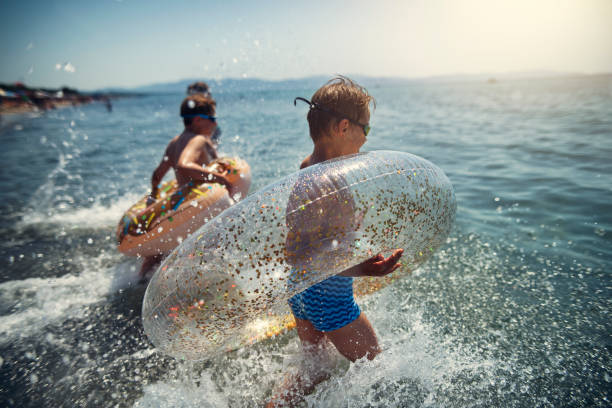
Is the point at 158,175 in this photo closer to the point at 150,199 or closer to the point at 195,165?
the point at 150,199

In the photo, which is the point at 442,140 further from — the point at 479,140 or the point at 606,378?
→ the point at 606,378

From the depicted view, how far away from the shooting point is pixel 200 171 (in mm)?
3848

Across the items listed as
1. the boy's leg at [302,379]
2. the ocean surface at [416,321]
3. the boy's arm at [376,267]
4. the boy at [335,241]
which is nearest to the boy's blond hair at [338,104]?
the boy at [335,241]

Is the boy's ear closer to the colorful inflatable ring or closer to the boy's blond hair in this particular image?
the boy's blond hair

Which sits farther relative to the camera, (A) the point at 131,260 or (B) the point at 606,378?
(A) the point at 131,260

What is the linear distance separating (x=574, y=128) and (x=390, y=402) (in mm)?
12737

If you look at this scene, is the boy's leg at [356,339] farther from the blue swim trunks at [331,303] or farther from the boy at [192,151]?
the boy at [192,151]

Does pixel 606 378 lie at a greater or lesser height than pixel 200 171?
lesser

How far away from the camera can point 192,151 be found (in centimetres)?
402

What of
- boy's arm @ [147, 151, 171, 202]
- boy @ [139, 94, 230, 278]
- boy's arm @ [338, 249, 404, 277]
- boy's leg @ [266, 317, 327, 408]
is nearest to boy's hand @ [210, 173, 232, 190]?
boy @ [139, 94, 230, 278]

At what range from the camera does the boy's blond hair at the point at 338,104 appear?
6.01ft

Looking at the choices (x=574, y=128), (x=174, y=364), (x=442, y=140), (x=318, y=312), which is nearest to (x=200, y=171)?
(x=174, y=364)

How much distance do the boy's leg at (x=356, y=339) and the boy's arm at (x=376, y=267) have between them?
15.5 inches

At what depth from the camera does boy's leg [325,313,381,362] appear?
6.72ft
